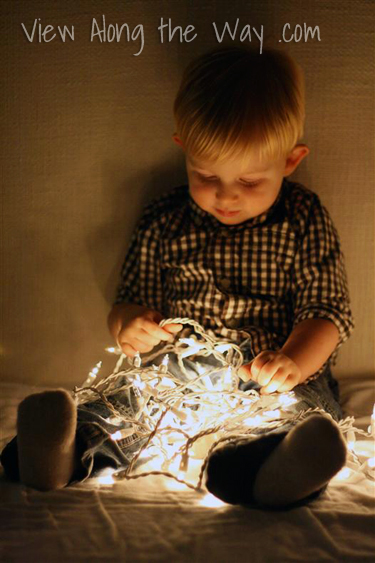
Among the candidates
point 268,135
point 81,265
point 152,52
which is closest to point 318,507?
point 268,135

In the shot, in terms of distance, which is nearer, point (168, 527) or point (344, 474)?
point (168, 527)

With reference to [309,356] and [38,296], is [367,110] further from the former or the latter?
[38,296]

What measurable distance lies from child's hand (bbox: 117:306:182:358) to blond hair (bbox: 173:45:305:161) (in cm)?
Answer: 26

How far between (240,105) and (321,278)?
295 mm

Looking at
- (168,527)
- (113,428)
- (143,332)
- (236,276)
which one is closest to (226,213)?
(236,276)

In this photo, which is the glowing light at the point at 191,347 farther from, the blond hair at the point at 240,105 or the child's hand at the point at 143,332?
the blond hair at the point at 240,105

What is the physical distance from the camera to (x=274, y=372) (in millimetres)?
875

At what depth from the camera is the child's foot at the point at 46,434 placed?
2.42ft

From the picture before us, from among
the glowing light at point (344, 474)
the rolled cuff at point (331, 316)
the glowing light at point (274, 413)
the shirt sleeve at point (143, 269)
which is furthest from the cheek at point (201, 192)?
the glowing light at point (344, 474)

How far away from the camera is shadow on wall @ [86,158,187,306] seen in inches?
45.9

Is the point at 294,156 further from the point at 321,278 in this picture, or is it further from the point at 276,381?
the point at 276,381

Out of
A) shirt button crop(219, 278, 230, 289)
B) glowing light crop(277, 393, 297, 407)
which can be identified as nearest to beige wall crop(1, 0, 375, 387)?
shirt button crop(219, 278, 230, 289)

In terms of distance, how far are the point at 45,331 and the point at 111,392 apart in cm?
31

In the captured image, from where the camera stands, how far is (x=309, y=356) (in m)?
0.96
